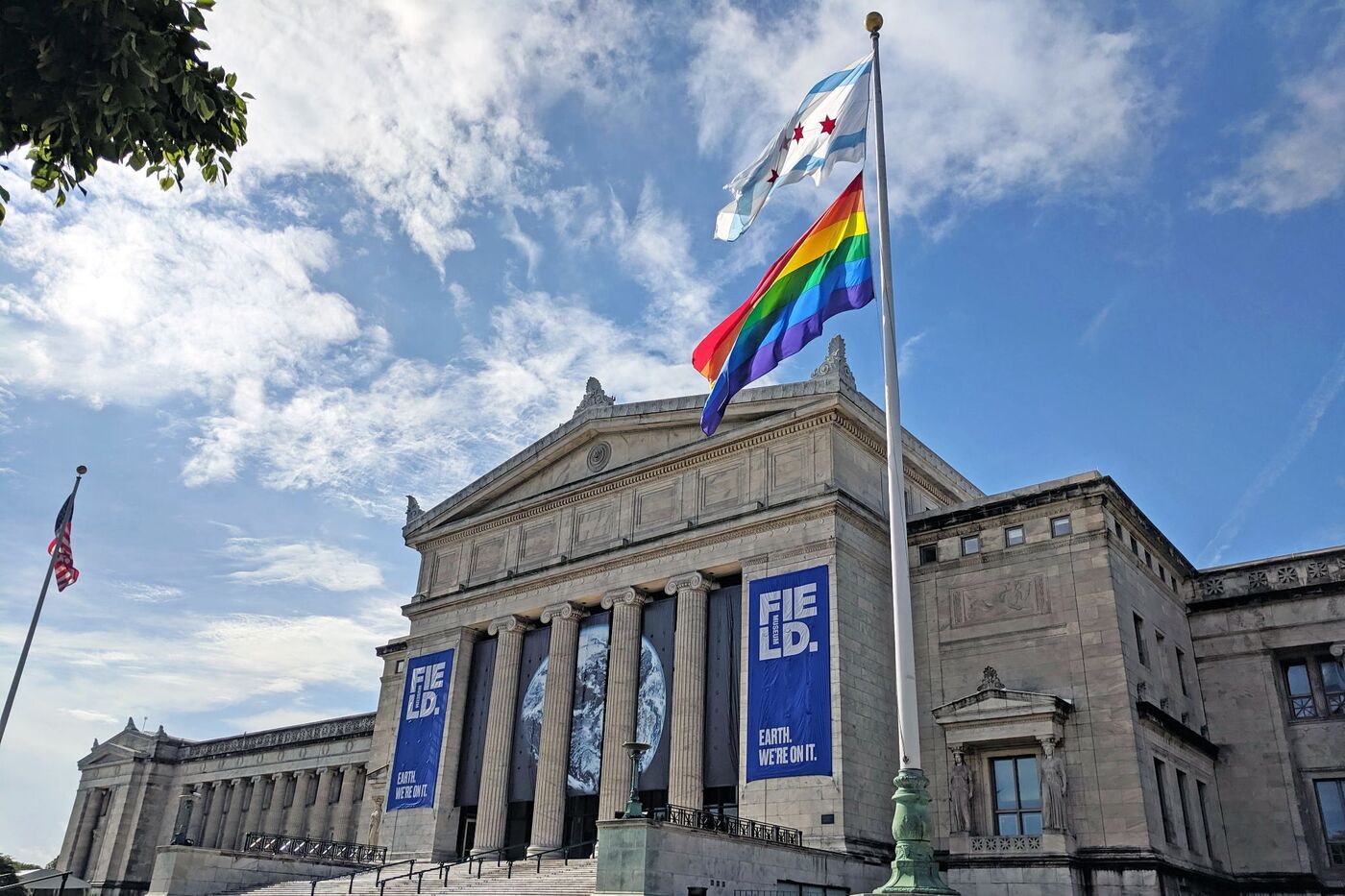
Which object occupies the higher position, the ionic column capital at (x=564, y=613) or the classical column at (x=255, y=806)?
the ionic column capital at (x=564, y=613)

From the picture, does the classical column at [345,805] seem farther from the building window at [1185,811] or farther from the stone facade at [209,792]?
the building window at [1185,811]

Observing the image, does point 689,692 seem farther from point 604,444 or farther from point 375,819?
point 375,819

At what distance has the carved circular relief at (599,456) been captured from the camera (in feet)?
132

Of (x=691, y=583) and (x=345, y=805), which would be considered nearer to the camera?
(x=691, y=583)

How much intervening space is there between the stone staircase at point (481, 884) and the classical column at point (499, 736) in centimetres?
166

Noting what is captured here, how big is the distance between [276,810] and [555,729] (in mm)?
30529

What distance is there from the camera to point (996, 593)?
32094 mm

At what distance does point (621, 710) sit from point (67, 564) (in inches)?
716

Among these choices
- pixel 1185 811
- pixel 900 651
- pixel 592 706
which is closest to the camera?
pixel 900 651

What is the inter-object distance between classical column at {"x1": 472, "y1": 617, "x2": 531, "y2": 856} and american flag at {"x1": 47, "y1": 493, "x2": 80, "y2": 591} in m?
14.3

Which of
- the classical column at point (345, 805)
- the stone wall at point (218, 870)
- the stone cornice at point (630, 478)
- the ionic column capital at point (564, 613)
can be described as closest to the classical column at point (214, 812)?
the classical column at point (345, 805)

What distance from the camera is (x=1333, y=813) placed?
3048cm

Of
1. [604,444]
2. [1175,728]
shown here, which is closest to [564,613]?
[604,444]

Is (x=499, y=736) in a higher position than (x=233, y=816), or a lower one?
higher
